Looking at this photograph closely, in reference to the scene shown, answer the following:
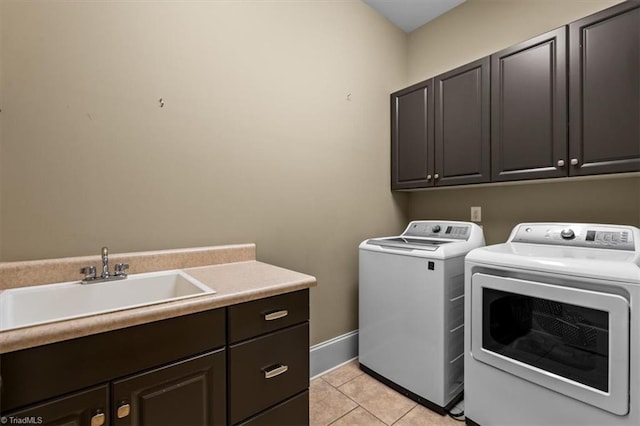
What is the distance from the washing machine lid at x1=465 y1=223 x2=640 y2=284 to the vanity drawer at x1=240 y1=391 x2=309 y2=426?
1075mm

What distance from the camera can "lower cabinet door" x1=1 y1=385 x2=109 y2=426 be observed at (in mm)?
708

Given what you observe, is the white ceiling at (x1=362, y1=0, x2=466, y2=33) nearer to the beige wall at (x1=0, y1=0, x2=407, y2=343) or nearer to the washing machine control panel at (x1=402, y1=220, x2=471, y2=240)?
the beige wall at (x1=0, y1=0, x2=407, y2=343)

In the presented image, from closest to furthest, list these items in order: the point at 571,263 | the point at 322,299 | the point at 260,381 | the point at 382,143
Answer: the point at 260,381 → the point at 571,263 → the point at 322,299 → the point at 382,143

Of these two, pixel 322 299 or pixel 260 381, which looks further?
pixel 322 299

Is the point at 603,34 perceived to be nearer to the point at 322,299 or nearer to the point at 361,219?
the point at 361,219

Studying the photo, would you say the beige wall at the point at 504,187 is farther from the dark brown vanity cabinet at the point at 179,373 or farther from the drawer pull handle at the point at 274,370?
the drawer pull handle at the point at 274,370

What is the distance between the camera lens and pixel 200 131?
154 centimetres

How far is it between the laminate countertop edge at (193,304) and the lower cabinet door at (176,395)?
0.17 meters

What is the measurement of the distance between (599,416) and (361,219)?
1.59 meters

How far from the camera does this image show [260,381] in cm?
109

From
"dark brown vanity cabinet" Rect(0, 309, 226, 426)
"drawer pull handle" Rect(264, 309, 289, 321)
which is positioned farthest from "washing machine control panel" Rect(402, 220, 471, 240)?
"dark brown vanity cabinet" Rect(0, 309, 226, 426)

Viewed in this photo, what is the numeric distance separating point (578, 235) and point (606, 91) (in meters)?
0.73

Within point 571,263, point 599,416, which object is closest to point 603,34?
point 571,263
